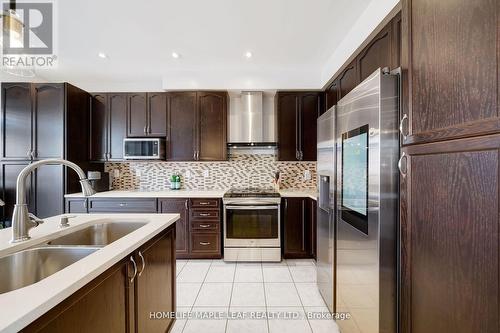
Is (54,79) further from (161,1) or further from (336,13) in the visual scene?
(336,13)

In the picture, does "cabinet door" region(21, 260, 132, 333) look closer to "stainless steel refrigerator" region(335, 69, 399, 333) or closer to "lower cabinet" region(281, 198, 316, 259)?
"stainless steel refrigerator" region(335, 69, 399, 333)

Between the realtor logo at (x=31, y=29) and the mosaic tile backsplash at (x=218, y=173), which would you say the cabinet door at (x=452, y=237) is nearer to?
the realtor logo at (x=31, y=29)

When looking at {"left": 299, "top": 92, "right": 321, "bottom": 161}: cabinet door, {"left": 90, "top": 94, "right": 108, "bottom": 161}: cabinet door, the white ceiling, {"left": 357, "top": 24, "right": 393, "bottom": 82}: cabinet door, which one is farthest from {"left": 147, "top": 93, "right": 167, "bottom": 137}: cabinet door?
{"left": 357, "top": 24, "right": 393, "bottom": 82}: cabinet door

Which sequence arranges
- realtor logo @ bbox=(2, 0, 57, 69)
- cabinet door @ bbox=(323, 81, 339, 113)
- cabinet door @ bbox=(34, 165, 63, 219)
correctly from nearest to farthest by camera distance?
realtor logo @ bbox=(2, 0, 57, 69), cabinet door @ bbox=(323, 81, 339, 113), cabinet door @ bbox=(34, 165, 63, 219)

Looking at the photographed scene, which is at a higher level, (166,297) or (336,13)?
(336,13)

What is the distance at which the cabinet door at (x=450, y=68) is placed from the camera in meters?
0.62

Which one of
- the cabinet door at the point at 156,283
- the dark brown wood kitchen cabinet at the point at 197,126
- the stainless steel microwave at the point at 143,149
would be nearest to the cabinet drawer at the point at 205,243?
the dark brown wood kitchen cabinet at the point at 197,126

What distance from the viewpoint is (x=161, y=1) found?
1.94m

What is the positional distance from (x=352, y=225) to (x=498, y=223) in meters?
0.99

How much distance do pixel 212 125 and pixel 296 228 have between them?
185 cm

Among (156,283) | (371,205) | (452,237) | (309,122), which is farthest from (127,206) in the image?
(452,237)

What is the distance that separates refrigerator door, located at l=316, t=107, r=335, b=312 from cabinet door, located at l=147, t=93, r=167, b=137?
2.26 m

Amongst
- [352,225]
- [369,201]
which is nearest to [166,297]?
[352,225]

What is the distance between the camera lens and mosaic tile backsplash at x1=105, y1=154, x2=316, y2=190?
3732 mm
